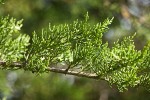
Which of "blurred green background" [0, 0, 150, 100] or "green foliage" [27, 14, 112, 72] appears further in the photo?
"blurred green background" [0, 0, 150, 100]

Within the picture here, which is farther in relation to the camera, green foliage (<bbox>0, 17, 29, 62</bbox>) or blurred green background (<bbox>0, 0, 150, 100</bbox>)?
blurred green background (<bbox>0, 0, 150, 100</bbox>)

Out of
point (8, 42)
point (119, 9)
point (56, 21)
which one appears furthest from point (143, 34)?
point (8, 42)

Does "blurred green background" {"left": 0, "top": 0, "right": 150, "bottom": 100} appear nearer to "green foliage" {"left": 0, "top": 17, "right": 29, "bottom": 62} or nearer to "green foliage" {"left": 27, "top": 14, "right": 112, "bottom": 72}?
"green foliage" {"left": 27, "top": 14, "right": 112, "bottom": 72}

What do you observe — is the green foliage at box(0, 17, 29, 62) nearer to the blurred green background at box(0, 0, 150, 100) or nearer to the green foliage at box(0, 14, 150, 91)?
the green foliage at box(0, 14, 150, 91)

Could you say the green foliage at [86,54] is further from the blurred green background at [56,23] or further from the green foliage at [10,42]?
the blurred green background at [56,23]

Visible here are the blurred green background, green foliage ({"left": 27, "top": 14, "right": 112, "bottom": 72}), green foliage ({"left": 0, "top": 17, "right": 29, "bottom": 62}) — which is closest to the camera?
green foliage ({"left": 0, "top": 17, "right": 29, "bottom": 62})

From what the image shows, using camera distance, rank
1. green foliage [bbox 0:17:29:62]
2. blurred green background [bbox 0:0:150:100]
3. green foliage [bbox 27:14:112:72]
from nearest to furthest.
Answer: green foliage [bbox 0:17:29:62]
green foliage [bbox 27:14:112:72]
blurred green background [bbox 0:0:150:100]

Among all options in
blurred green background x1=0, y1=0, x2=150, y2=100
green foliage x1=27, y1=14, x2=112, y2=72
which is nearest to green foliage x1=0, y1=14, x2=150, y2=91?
green foliage x1=27, y1=14, x2=112, y2=72

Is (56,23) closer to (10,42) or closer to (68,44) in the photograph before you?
(68,44)

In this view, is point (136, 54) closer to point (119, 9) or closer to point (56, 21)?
point (119, 9)

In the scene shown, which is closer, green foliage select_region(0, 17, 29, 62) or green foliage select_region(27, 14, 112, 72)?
green foliage select_region(0, 17, 29, 62)
